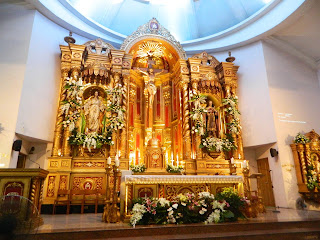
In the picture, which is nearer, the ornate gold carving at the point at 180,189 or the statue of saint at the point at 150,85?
the ornate gold carving at the point at 180,189

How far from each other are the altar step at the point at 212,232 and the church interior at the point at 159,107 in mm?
601

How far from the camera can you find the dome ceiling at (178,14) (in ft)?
37.8

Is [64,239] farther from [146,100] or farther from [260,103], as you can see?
[260,103]

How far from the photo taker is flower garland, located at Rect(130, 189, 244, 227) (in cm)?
464

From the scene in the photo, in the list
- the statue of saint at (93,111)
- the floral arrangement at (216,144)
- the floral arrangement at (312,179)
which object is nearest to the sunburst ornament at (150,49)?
the statue of saint at (93,111)

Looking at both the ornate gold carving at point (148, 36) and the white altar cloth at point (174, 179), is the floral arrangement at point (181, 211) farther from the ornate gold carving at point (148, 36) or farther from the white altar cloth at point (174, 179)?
the ornate gold carving at point (148, 36)

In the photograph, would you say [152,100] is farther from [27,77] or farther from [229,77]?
[27,77]

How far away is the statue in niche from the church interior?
1.7 inches

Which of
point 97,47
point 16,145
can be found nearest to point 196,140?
point 97,47

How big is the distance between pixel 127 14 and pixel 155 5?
1673mm

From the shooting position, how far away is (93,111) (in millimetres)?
8805

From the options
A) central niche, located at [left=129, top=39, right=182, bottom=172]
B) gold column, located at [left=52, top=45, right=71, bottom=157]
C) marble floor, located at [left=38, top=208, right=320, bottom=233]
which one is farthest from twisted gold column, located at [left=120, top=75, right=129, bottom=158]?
marble floor, located at [left=38, top=208, right=320, bottom=233]

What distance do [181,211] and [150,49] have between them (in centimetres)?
777

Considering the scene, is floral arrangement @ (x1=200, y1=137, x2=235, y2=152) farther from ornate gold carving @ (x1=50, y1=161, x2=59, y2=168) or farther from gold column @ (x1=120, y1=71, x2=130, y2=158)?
ornate gold carving @ (x1=50, y1=161, x2=59, y2=168)
